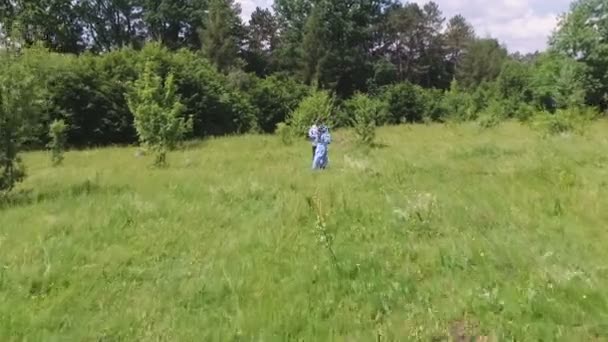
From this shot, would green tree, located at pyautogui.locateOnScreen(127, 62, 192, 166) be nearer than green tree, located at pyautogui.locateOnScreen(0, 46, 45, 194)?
No

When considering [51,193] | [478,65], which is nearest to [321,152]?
[51,193]

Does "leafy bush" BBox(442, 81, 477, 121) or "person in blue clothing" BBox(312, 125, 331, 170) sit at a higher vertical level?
"leafy bush" BBox(442, 81, 477, 121)

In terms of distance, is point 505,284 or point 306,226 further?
point 306,226

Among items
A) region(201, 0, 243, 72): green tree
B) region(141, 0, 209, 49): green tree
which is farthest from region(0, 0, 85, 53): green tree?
region(201, 0, 243, 72): green tree

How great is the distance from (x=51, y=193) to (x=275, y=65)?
160 feet

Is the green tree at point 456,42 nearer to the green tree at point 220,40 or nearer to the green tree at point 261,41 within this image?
the green tree at point 261,41

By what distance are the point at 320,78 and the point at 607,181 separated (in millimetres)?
45268

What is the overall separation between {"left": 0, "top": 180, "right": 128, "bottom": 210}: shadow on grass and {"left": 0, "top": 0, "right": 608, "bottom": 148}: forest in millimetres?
1078

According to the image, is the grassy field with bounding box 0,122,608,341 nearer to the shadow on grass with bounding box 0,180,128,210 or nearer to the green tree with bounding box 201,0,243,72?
the shadow on grass with bounding box 0,180,128,210

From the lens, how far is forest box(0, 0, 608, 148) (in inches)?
1057

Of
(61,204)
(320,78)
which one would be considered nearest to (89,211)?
(61,204)

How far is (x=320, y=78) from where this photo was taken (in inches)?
2112

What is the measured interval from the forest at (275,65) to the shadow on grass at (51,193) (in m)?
1.08

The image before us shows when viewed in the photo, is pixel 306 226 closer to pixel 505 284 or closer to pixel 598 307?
pixel 505 284
